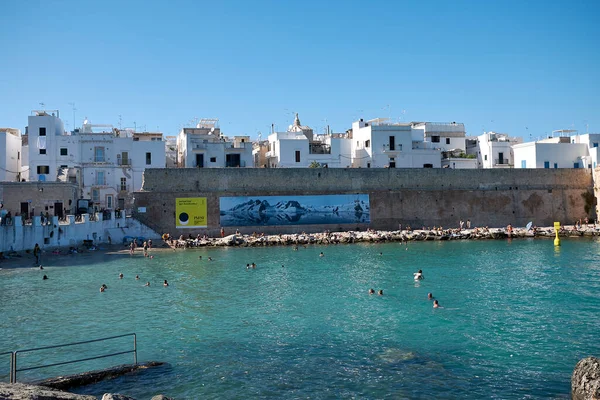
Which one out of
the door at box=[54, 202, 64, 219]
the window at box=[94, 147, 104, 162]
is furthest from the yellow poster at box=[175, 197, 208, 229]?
the door at box=[54, 202, 64, 219]

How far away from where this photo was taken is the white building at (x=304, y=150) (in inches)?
1993

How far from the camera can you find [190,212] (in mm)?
42375

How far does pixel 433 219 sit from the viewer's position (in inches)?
1823

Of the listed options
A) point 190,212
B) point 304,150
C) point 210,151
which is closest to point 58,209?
point 190,212

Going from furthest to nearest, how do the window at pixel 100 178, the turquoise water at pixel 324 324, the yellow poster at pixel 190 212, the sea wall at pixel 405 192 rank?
the window at pixel 100 178
the sea wall at pixel 405 192
the yellow poster at pixel 190 212
the turquoise water at pixel 324 324

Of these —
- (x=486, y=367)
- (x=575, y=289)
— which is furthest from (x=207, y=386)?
(x=575, y=289)

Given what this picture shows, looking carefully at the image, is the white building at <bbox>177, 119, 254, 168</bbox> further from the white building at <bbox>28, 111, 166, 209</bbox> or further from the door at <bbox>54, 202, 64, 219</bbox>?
the door at <bbox>54, 202, 64, 219</bbox>

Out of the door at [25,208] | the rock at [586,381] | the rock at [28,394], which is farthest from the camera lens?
the door at [25,208]

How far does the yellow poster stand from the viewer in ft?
138

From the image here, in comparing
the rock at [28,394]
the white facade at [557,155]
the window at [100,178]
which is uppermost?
the white facade at [557,155]

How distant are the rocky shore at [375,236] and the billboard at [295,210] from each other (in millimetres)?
1564

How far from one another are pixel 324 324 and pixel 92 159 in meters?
33.6

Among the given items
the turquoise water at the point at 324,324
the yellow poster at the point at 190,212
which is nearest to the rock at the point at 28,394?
the turquoise water at the point at 324,324

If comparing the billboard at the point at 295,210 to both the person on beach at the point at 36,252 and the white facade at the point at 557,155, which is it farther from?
the white facade at the point at 557,155
